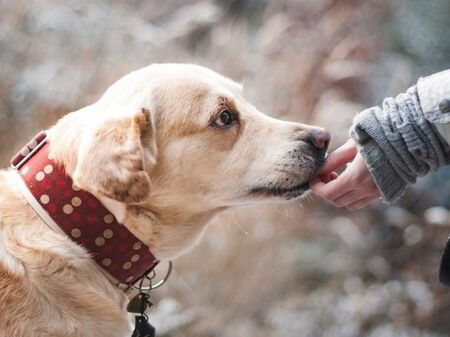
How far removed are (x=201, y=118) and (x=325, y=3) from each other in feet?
5.26

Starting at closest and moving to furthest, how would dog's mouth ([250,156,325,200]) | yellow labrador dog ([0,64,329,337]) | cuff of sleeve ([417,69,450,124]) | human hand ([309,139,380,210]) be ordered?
cuff of sleeve ([417,69,450,124]) < yellow labrador dog ([0,64,329,337]) < human hand ([309,139,380,210]) < dog's mouth ([250,156,325,200])

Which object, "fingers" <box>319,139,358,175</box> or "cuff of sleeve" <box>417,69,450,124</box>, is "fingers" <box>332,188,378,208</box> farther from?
"cuff of sleeve" <box>417,69,450,124</box>

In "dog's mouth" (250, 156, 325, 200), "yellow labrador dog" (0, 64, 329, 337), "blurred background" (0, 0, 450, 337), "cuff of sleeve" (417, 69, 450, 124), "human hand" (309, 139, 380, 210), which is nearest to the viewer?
"cuff of sleeve" (417, 69, 450, 124)

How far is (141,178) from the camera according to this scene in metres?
1.47

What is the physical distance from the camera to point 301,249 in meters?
2.92

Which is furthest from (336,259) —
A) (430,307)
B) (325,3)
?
(325,3)

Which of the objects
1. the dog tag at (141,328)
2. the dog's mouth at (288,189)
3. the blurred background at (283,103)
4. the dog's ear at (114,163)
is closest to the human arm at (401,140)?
the dog's mouth at (288,189)

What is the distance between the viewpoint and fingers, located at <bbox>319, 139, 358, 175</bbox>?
1.70 m

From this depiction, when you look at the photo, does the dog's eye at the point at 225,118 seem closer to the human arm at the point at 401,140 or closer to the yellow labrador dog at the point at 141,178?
the yellow labrador dog at the point at 141,178

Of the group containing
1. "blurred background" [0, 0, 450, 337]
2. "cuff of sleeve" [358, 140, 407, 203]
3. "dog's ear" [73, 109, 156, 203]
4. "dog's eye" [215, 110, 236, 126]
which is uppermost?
"dog's ear" [73, 109, 156, 203]

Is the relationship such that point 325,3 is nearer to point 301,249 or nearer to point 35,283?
point 301,249

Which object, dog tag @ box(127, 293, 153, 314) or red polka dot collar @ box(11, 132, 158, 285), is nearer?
red polka dot collar @ box(11, 132, 158, 285)

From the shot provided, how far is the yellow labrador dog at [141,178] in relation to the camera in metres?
1.48

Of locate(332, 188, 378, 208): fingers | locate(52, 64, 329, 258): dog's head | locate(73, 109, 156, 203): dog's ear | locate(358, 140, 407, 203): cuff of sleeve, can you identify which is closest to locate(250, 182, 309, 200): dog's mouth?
locate(52, 64, 329, 258): dog's head
